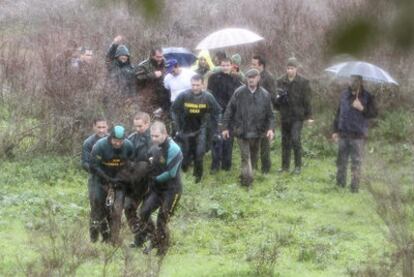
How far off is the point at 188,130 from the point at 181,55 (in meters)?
2.34

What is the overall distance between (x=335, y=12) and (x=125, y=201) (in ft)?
23.3

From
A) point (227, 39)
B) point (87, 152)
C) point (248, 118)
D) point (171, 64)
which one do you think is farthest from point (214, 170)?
point (87, 152)

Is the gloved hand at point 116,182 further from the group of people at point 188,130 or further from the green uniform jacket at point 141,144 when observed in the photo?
the green uniform jacket at point 141,144

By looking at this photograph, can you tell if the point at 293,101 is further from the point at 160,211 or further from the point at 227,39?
the point at 160,211

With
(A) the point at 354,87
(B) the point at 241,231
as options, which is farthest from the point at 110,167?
(A) the point at 354,87

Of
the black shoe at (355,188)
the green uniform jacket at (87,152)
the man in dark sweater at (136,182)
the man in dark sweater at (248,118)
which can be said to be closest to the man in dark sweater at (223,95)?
the man in dark sweater at (248,118)

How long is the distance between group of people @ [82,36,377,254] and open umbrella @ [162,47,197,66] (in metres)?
0.23

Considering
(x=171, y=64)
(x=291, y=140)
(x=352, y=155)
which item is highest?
(x=171, y=64)

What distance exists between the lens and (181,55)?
14.4 m

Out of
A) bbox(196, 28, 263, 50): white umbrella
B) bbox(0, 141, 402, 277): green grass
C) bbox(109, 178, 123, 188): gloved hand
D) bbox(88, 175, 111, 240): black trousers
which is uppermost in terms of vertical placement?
bbox(196, 28, 263, 50): white umbrella

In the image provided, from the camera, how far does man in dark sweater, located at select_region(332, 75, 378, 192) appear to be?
11750mm

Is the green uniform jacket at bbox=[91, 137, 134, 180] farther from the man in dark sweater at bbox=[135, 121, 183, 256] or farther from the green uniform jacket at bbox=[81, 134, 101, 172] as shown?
the man in dark sweater at bbox=[135, 121, 183, 256]

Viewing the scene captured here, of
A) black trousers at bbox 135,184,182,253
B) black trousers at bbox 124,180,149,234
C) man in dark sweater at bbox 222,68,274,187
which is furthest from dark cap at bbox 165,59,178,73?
black trousers at bbox 135,184,182,253

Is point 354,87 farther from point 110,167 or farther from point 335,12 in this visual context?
point 335,12
